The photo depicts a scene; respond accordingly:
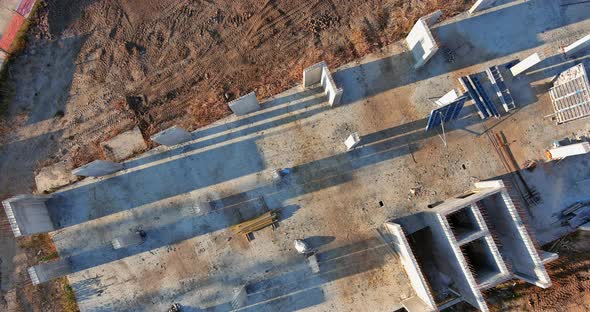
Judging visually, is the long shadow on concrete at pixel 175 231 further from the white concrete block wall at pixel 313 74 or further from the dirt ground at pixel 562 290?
the dirt ground at pixel 562 290

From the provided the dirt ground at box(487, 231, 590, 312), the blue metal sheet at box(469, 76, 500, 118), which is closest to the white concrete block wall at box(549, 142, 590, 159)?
the blue metal sheet at box(469, 76, 500, 118)

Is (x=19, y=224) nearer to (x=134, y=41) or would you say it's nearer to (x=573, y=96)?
(x=134, y=41)

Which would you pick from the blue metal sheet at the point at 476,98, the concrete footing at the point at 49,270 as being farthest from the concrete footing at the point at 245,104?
the concrete footing at the point at 49,270

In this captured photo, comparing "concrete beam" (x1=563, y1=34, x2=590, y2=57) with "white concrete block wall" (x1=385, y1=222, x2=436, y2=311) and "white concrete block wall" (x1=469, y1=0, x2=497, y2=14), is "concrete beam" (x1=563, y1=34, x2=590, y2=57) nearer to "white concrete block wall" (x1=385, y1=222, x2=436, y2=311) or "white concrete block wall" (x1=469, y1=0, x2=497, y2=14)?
"white concrete block wall" (x1=469, y1=0, x2=497, y2=14)

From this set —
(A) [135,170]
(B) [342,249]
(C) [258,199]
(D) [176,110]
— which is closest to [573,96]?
(B) [342,249]

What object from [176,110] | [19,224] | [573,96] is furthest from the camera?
[176,110]

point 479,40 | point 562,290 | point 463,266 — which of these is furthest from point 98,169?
point 562,290
